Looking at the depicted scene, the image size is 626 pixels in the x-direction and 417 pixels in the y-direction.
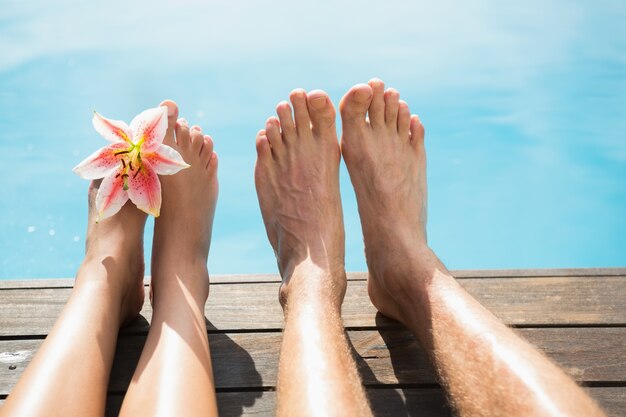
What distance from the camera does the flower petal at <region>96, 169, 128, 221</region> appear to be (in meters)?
1.56

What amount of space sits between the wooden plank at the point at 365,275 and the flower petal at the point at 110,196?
0.58m

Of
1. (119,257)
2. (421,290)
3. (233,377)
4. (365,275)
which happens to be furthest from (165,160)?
(365,275)

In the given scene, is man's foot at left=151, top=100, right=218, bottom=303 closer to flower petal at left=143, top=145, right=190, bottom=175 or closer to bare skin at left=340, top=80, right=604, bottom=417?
flower petal at left=143, top=145, right=190, bottom=175

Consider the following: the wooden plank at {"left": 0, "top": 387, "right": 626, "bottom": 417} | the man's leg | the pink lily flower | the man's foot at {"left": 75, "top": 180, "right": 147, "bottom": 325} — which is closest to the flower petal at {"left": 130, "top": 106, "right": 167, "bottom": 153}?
the pink lily flower

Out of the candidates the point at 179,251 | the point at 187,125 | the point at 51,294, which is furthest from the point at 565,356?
the point at 51,294

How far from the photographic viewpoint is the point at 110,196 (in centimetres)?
156

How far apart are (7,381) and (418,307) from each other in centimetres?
104

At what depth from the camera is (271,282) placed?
205 centimetres

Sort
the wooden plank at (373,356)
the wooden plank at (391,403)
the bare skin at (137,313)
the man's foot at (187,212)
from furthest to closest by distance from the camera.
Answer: the man's foot at (187,212) < the wooden plank at (373,356) < the wooden plank at (391,403) < the bare skin at (137,313)

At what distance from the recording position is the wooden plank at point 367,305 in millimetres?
1795

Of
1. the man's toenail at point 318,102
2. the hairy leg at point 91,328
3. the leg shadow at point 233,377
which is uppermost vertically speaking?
the man's toenail at point 318,102

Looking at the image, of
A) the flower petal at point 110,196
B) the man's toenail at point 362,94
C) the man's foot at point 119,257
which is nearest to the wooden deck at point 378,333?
the man's foot at point 119,257

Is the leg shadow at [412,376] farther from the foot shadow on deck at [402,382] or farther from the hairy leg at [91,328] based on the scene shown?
the hairy leg at [91,328]

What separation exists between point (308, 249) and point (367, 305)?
0.30 meters
